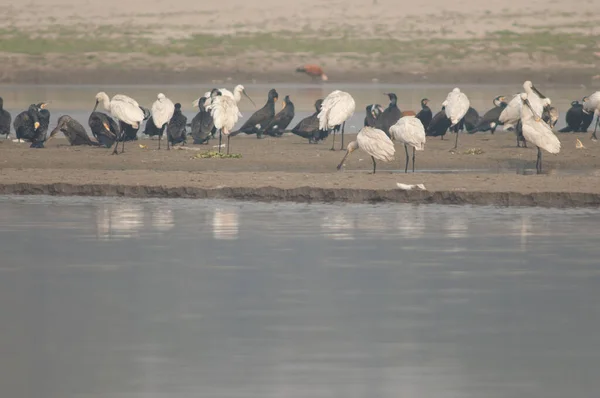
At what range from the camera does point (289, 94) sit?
174 feet

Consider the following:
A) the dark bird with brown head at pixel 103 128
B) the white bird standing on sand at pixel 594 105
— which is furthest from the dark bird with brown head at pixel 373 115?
the dark bird with brown head at pixel 103 128

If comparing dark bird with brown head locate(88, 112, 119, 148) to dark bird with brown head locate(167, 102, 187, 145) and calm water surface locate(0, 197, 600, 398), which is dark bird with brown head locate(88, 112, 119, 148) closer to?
dark bird with brown head locate(167, 102, 187, 145)

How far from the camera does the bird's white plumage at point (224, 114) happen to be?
25875 mm

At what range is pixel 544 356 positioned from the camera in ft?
34.9

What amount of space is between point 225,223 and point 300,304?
5.54 m

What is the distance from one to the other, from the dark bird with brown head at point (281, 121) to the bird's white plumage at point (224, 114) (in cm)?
505

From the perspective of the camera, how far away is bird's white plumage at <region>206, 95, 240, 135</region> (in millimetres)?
25875

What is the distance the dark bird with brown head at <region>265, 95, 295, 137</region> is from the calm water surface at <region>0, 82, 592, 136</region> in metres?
7.19

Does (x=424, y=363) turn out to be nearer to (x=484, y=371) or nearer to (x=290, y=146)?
(x=484, y=371)

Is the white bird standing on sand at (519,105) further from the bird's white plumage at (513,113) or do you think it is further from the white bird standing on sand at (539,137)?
the white bird standing on sand at (539,137)

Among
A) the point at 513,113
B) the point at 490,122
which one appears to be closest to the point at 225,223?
the point at 513,113

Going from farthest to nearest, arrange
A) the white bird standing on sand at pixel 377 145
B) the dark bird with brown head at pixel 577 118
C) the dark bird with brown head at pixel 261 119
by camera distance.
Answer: the dark bird with brown head at pixel 577 118 < the dark bird with brown head at pixel 261 119 < the white bird standing on sand at pixel 377 145

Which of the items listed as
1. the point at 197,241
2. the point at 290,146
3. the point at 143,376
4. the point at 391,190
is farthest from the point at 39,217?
the point at 290,146

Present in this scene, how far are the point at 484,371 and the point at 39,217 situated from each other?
31.6 ft
